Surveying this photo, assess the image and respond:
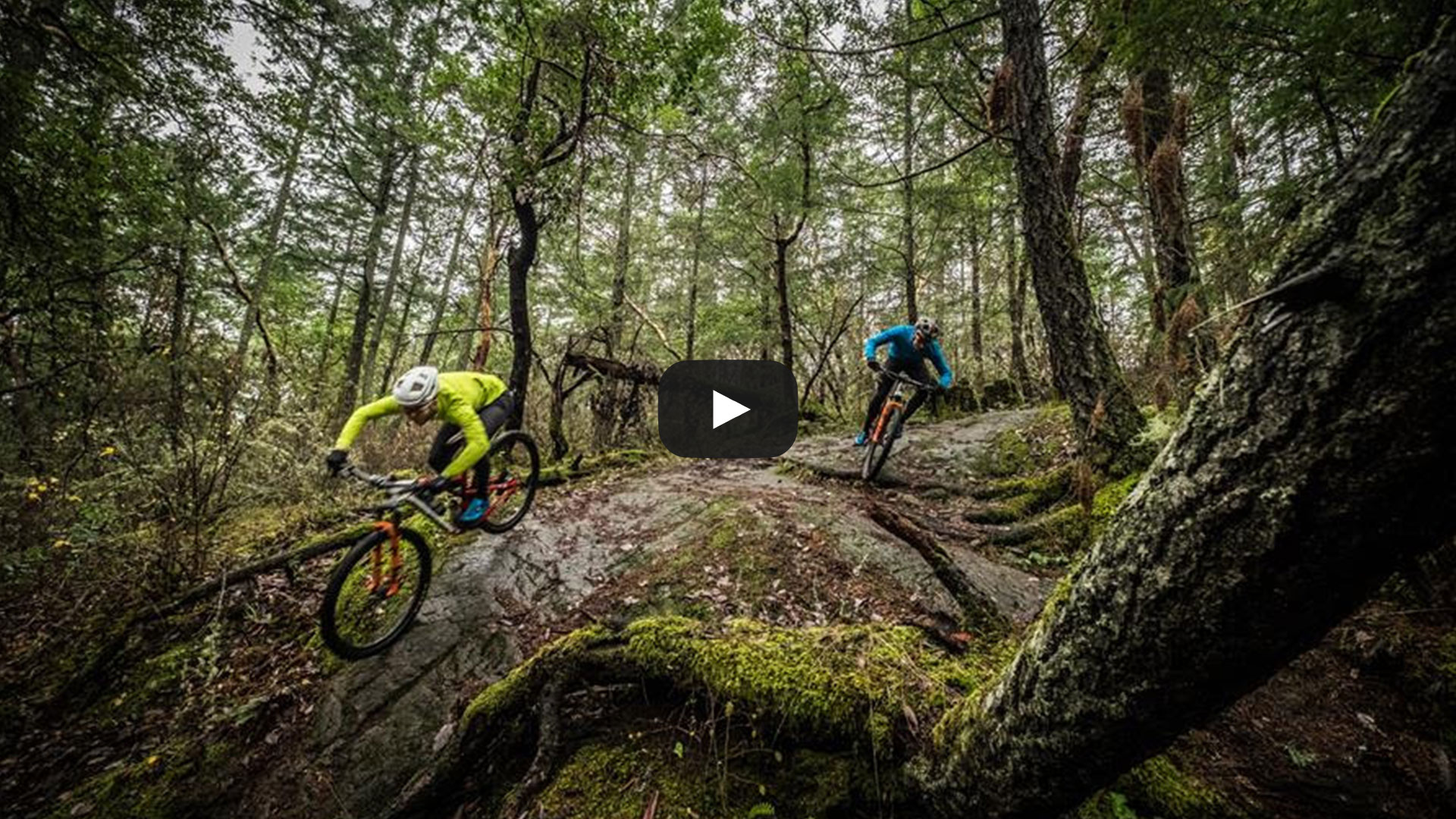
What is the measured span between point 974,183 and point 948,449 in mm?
5820

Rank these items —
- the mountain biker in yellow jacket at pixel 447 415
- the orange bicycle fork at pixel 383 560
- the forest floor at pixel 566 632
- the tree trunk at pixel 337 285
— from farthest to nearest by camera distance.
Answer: the tree trunk at pixel 337 285
the mountain biker in yellow jacket at pixel 447 415
the orange bicycle fork at pixel 383 560
the forest floor at pixel 566 632

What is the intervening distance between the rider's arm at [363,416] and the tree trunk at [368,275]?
36.4 feet

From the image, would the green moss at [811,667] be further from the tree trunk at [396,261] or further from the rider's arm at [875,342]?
the tree trunk at [396,261]

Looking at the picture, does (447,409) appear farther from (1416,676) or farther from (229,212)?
(229,212)

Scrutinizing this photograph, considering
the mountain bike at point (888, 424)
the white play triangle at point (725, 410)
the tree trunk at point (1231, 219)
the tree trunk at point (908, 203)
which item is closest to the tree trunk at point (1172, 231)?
the tree trunk at point (1231, 219)

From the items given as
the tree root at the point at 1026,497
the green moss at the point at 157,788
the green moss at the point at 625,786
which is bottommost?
the green moss at the point at 157,788

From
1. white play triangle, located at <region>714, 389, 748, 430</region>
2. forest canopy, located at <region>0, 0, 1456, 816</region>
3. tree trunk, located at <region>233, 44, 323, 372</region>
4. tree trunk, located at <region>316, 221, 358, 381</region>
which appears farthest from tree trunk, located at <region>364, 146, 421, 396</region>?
white play triangle, located at <region>714, 389, 748, 430</region>

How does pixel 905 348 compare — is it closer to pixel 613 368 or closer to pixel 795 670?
pixel 613 368

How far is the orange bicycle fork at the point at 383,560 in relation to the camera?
4527mm

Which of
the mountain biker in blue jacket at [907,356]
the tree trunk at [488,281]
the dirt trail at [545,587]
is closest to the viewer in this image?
the dirt trail at [545,587]

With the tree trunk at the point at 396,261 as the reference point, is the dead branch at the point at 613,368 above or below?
below

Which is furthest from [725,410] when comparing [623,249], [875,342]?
[623,249]

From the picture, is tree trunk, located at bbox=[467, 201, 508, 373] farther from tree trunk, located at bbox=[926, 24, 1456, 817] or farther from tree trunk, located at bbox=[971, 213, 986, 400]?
tree trunk, located at bbox=[971, 213, 986, 400]
